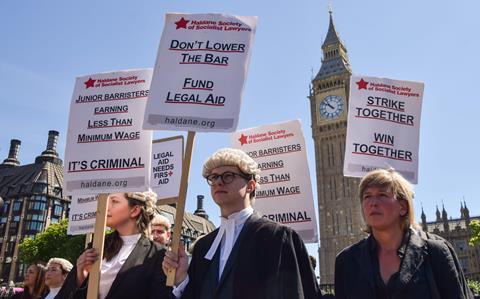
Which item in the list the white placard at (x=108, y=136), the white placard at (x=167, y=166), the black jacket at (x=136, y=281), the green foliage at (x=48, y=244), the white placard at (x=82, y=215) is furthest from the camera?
the green foliage at (x=48, y=244)

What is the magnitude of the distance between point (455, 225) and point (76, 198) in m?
88.8

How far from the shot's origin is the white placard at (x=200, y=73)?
152 inches

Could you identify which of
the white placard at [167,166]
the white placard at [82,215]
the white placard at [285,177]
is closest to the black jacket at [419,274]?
the white placard at [285,177]

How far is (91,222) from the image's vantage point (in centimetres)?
579

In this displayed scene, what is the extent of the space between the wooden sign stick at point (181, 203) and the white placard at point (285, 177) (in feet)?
A: 7.56

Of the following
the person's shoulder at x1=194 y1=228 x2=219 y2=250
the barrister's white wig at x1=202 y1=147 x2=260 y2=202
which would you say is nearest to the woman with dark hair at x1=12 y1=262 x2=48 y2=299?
the person's shoulder at x1=194 y1=228 x2=219 y2=250

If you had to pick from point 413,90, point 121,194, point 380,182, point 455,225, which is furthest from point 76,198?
point 455,225

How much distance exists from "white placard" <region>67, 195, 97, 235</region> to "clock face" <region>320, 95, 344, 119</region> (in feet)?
206

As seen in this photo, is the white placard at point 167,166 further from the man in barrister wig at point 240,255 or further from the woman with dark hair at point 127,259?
the man in barrister wig at point 240,255

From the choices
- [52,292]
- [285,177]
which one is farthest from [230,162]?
[52,292]

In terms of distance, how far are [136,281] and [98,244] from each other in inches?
17.0

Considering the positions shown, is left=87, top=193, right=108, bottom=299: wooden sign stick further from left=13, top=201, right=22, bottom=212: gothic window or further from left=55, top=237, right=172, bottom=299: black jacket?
left=13, top=201, right=22, bottom=212: gothic window

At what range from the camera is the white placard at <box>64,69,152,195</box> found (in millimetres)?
4012

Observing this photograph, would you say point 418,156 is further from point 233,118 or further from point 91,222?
point 91,222
